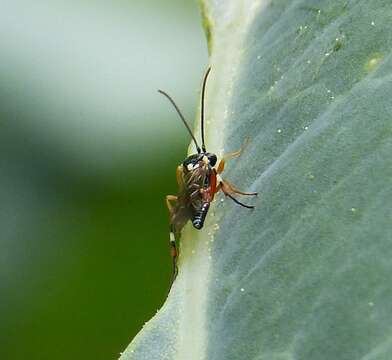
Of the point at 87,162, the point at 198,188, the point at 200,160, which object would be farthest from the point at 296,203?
the point at 87,162

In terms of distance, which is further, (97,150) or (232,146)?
(97,150)

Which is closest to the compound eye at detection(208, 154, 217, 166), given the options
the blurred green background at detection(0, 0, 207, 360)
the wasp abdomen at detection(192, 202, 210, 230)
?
the wasp abdomen at detection(192, 202, 210, 230)

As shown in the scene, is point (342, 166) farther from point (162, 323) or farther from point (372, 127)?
point (162, 323)

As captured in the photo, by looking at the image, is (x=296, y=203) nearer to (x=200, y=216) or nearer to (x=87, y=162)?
(x=200, y=216)

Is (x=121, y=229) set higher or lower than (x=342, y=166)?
lower

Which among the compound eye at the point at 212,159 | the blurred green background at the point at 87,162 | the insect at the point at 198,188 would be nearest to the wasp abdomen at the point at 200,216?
the insect at the point at 198,188

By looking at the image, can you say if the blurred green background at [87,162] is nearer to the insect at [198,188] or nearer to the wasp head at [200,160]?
the insect at [198,188]

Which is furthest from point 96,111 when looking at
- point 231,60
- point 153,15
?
point 231,60

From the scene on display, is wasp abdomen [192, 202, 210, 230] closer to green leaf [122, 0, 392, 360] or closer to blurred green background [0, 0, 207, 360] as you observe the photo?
green leaf [122, 0, 392, 360]
